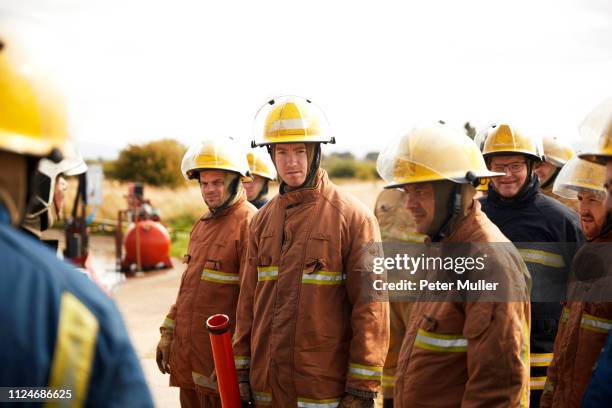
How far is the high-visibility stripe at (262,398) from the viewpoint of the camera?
3.68 meters

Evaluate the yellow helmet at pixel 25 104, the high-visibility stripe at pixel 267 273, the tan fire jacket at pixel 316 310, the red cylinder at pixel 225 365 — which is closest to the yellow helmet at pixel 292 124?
the tan fire jacket at pixel 316 310

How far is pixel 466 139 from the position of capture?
11.1ft

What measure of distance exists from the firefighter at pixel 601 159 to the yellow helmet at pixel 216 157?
279cm

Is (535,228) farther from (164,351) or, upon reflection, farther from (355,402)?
(164,351)

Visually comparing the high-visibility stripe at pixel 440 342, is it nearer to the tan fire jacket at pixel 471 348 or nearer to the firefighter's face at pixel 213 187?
the tan fire jacket at pixel 471 348

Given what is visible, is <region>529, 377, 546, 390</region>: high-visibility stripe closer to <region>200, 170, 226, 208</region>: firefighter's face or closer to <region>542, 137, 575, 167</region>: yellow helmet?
<region>542, 137, 575, 167</region>: yellow helmet

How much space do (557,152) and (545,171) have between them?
26cm

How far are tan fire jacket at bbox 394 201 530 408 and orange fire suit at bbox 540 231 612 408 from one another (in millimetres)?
505

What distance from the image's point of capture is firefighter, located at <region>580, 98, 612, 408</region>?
201 centimetres

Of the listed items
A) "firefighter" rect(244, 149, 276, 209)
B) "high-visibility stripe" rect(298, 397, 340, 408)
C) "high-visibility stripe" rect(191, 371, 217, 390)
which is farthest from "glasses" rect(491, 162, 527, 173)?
"firefighter" rect(244, 149, 276, 209)

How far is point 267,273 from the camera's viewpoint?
382 cm

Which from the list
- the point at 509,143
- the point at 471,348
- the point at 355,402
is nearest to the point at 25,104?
the point at 471,348

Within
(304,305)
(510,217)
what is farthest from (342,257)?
(510,217)

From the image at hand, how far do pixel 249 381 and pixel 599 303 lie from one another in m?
1.88
